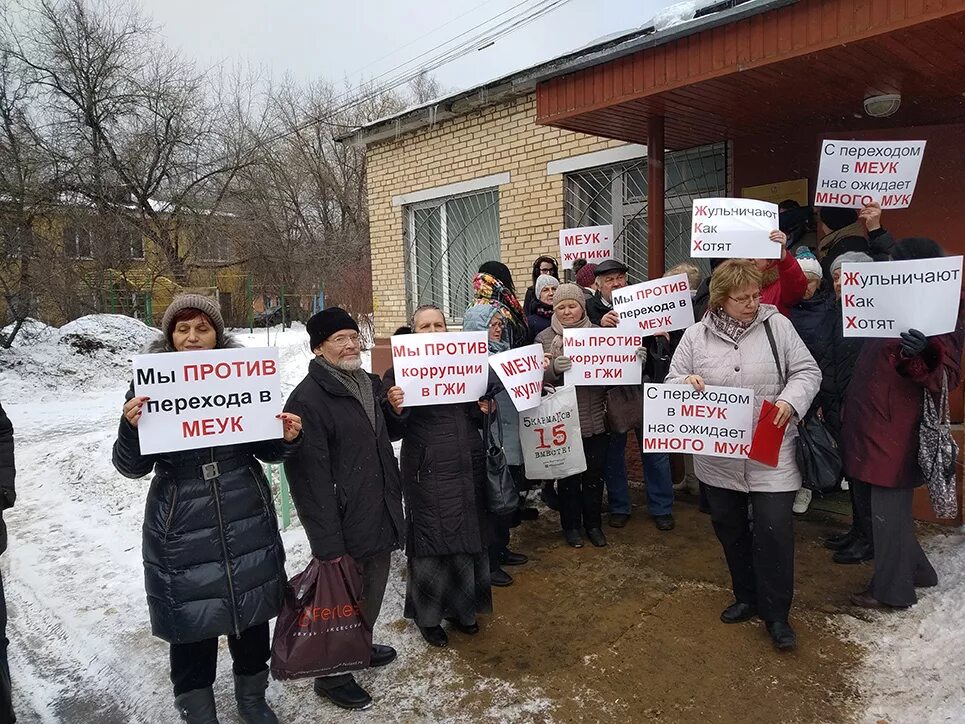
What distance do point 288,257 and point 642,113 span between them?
25.8 m

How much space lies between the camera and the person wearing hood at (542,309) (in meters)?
5.05

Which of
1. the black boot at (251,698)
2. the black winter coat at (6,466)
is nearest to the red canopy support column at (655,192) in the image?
the black boot at (251,698)

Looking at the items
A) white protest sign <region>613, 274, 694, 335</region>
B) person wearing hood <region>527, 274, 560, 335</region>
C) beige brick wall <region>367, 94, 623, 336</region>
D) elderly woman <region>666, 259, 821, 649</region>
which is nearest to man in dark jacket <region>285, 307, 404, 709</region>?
elderly woman <region>666, 259, 821, 649</region>

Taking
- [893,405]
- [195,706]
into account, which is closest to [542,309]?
[893,405]

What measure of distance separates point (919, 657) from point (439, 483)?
2.42 metres

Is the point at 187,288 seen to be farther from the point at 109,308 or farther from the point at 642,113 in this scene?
the point at 642,113

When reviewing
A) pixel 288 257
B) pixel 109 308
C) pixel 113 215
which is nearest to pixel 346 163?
pixel 288 257

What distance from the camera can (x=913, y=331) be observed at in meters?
3.05

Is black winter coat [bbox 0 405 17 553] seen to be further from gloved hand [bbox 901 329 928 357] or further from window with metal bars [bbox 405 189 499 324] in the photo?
window with metal bars [bbox 405 189 499 324]

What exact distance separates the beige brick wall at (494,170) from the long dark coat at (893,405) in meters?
4.21

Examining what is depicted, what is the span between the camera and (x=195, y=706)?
2.58m

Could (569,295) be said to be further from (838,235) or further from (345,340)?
(838,235)

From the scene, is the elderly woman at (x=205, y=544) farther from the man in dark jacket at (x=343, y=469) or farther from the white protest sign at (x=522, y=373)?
the white protest sign at (x=522, y=373)

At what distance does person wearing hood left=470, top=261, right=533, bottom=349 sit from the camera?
175 inches
